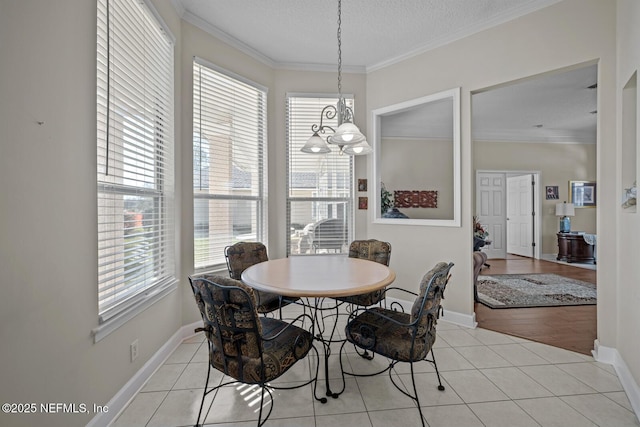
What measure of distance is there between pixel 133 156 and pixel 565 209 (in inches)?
336

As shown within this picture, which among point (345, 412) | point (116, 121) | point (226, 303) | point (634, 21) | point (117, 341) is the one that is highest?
point (634, 21)

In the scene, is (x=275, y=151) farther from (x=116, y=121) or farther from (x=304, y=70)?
(x=116, y=121)

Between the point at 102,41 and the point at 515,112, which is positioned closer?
the point at 102,41

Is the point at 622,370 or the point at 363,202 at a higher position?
the point at 363,202

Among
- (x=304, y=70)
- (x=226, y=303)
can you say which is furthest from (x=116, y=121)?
(x=304, y=70)

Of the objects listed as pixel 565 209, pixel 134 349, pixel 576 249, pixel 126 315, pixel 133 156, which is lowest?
pixel 134 349

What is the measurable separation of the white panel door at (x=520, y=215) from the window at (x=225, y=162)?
6.84m

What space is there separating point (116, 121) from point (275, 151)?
204cm

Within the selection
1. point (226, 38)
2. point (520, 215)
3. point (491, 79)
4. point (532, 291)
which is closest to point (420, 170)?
point (532, 291)

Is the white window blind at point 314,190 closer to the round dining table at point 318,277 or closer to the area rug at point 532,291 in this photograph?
the round dining table at point 318,277

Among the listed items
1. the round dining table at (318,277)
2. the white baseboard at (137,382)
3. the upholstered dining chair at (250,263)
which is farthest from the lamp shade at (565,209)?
the white baseboard at (137,382)

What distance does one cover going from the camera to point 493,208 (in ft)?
23.5

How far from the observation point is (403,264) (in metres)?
3.55

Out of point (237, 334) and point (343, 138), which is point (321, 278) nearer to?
point (237, 334)
